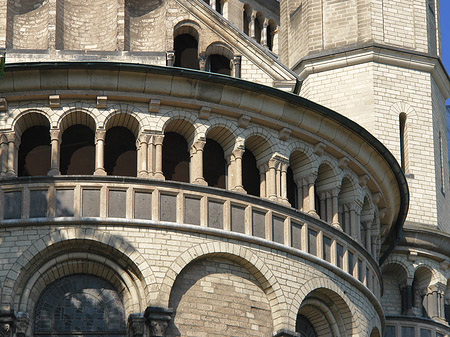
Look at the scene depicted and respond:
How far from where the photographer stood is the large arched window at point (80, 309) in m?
31.9

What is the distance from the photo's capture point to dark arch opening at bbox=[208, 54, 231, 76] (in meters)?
39.8

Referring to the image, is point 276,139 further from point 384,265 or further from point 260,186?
point 384,265

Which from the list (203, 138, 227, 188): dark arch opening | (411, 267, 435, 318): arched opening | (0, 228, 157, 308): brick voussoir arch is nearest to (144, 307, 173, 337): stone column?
(0, 228, 157, 308): brick voussoir arch

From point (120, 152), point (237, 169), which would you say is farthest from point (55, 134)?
point (237, 169)

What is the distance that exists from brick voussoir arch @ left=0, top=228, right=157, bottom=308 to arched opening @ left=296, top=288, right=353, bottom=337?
444cm

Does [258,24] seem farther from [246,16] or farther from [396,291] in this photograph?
[396,291]

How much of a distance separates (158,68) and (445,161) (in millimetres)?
14726

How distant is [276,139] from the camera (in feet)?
113

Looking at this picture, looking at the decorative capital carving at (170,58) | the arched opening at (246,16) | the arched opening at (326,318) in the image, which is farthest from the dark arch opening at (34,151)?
the arched opening at (246,16)

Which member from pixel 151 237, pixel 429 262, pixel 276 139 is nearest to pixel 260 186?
pixel 276 139

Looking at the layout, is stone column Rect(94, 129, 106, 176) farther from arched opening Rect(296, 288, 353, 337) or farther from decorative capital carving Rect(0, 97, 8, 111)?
arched opening Rect(296, 288, 353, 337)

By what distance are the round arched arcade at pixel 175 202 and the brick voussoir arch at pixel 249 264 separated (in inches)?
1.2

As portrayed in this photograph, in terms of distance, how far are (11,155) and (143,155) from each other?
2.94m

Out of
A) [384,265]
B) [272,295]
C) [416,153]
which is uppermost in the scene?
[416,153]
